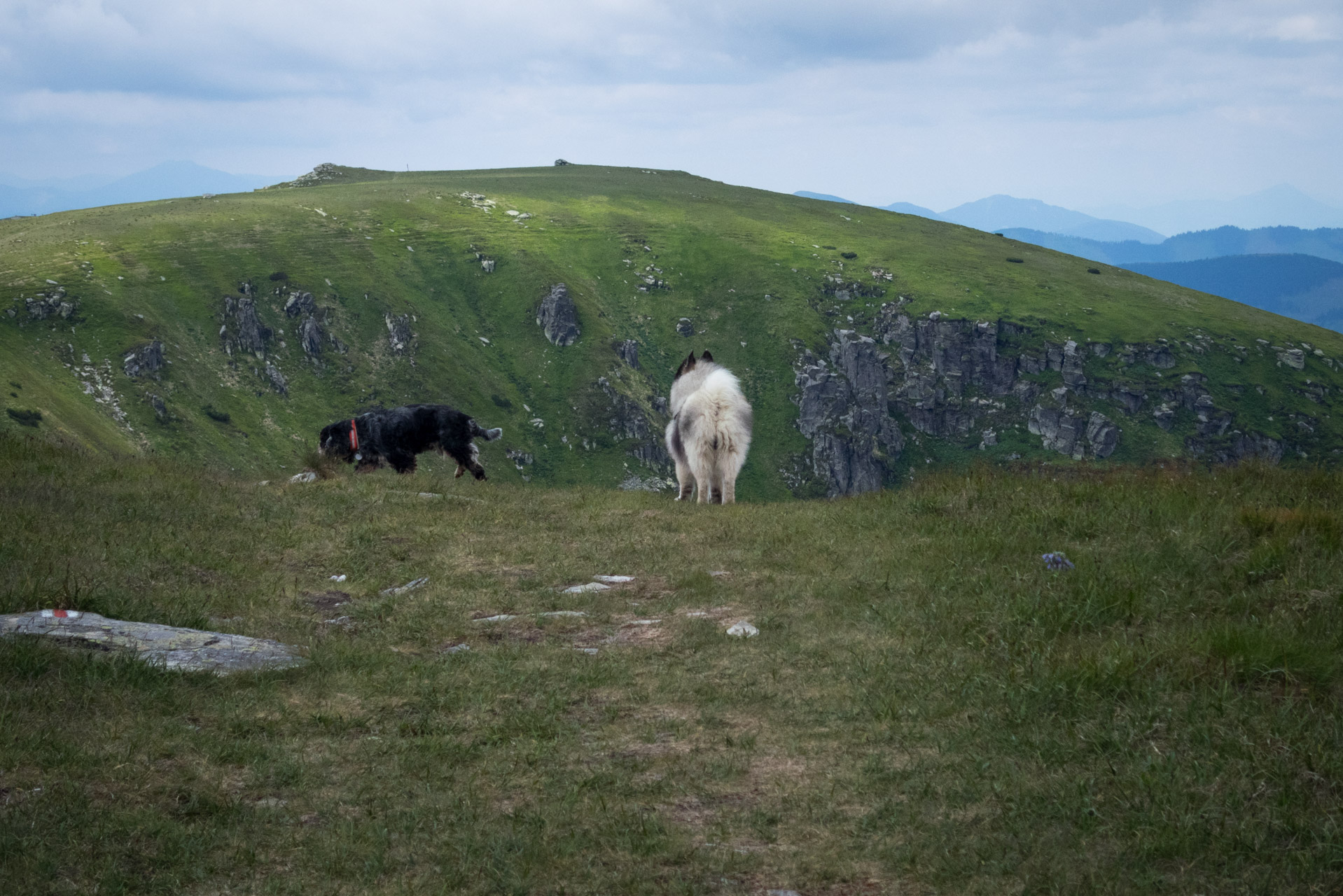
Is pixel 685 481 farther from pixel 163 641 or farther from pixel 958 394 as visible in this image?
pixel 958 394

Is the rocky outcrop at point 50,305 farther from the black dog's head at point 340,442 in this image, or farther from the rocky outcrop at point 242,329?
the black dog's head at point 340,442

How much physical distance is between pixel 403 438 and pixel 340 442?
4.94ft

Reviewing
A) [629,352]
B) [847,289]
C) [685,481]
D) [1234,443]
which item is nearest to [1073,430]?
[1234,443]

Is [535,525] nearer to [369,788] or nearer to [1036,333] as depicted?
[369,788]

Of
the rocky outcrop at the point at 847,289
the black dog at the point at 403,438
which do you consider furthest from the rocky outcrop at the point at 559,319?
the black dog at the point at 403,438

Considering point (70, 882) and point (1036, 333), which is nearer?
point (70, 882)

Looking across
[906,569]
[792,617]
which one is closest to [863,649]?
[792,617]

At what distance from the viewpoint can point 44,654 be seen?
7566 mm

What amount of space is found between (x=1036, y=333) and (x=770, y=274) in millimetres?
53845

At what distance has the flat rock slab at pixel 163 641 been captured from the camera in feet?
26.2

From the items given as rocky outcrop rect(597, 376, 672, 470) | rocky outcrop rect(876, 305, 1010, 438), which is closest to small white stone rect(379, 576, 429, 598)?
rocky outcrop rect(597, 376, 672, 470)

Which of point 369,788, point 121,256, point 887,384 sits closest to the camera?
point 369,788

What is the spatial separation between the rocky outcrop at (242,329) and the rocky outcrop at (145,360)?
12.8m

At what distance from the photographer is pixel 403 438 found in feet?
76.8
